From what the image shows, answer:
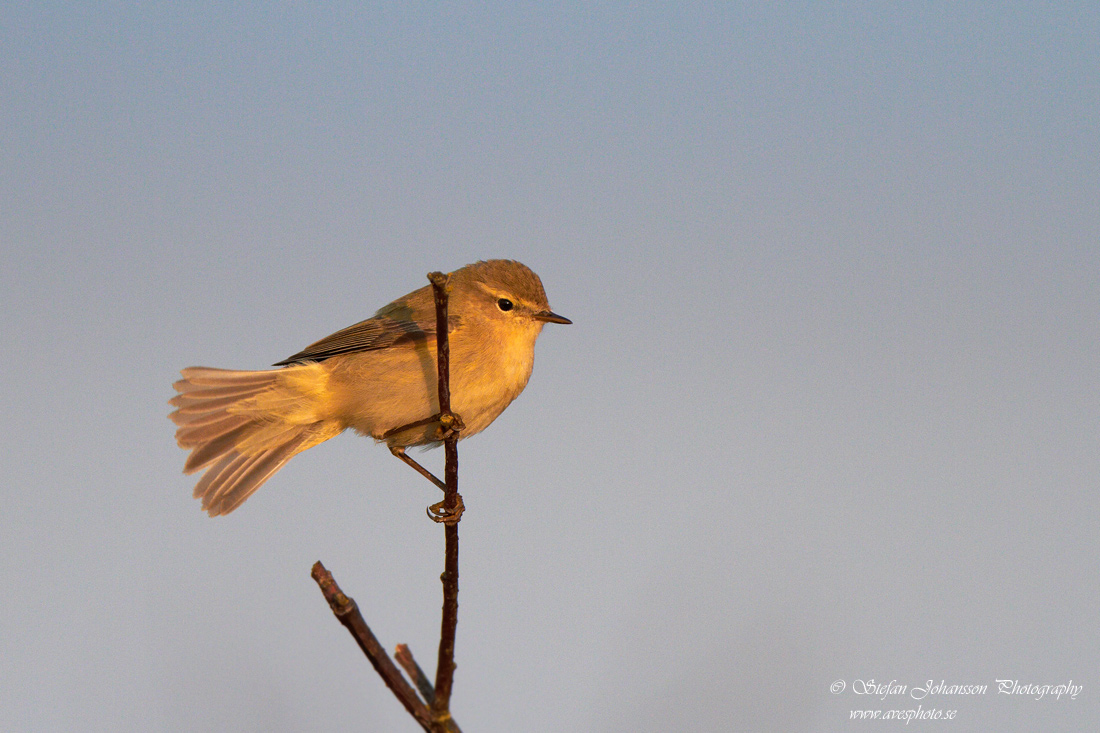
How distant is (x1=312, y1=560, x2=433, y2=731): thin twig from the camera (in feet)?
6.05

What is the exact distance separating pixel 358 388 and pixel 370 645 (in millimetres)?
2053

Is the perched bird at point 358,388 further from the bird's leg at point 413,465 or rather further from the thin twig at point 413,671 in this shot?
the thin twig at point 413,671

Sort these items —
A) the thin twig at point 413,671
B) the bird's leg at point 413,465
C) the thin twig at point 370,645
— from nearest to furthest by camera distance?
the thin twig at point 370,645, the thin twig at point 413,671, the bird's leg at point 413,465

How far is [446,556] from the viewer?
2.11 meters

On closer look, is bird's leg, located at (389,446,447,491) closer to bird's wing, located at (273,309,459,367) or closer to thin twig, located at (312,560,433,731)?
bird's wing, located at (273,309,459,367)

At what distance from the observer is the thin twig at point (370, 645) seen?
6.05ft

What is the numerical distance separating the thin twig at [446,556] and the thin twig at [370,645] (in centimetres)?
4

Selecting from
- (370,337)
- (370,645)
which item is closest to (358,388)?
(370,337)

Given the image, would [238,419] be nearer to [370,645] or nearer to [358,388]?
[358,388]

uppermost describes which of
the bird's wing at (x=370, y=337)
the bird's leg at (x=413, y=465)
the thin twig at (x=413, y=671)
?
the bird's wing at (x=370, y=337)

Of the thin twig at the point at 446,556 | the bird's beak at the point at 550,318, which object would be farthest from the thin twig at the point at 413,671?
the bird's beak at the point at 550,318

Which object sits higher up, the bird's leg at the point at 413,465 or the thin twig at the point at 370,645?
the bird's leg at the point at 413,465

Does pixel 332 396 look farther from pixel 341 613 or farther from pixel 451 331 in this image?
pixel 341 613

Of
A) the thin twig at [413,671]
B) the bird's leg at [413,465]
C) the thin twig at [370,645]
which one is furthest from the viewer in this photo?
the bird's leg at [413,465]
